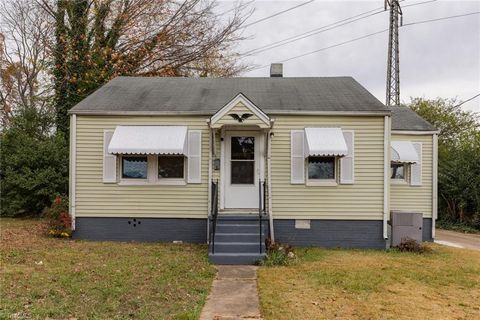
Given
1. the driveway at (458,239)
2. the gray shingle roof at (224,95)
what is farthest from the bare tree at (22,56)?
the driveway at (458,239)

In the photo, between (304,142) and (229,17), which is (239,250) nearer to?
(304,142)

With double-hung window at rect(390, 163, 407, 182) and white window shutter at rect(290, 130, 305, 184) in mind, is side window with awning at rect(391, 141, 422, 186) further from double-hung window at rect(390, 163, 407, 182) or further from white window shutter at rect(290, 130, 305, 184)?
white window shutter at rect(290, 130, 305, 184)

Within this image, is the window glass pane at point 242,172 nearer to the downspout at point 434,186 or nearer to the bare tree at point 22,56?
the downspout at point 434,186

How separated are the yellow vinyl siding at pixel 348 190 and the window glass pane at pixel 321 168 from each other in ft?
1.11

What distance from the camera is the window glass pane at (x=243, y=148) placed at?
1033 cm

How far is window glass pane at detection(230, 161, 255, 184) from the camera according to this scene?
405 inches

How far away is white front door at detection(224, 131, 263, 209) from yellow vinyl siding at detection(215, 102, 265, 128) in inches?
32.5

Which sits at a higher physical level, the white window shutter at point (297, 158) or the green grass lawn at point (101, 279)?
the white window shutter at point (297, 158)

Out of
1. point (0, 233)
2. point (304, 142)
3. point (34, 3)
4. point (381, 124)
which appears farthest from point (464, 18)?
point (34, 3)

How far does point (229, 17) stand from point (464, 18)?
1265 centimetres

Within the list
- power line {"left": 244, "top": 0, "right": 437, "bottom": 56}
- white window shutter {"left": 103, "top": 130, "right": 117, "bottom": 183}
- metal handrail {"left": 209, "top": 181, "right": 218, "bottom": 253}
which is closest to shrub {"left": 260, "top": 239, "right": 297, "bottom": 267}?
metal handrail {"left": 209, "top": 181, "right": 218, "bottom": 253}

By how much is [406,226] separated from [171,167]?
6.79 meters

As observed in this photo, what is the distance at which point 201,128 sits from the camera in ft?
33.8

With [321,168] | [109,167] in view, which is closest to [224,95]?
[321,168]
